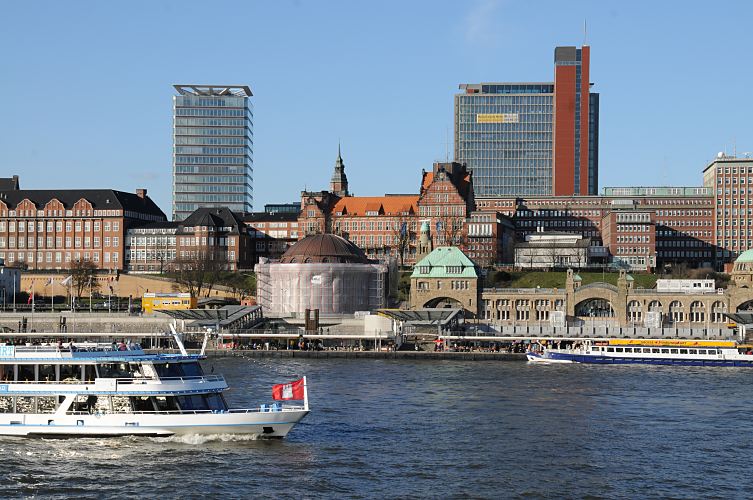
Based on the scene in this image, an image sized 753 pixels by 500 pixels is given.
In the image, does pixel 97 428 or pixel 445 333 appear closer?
pixel 97 428

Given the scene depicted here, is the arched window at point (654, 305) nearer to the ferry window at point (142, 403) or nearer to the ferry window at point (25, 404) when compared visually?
the ferry window at point (142, 403)

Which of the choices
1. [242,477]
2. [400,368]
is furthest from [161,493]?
[400,368]

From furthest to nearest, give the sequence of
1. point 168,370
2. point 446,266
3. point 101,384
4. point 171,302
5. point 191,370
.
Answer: point 446,266
point 171,302
point 191,370
point 168,370
point 101,384

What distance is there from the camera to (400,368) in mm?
109875

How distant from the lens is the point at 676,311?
15188cm

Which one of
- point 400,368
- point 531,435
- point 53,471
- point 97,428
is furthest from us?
point 400,368

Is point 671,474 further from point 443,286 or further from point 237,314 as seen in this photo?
point 443,286

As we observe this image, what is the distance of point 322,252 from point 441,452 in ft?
331

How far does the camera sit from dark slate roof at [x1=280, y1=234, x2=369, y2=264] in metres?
160

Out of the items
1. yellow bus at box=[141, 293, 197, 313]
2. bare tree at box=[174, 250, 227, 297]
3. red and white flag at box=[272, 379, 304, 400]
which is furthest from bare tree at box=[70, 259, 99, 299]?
red and white flag at box=[272, 379, 304, 400]

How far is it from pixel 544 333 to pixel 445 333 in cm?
1384

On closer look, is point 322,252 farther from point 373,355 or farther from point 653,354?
point 653,354

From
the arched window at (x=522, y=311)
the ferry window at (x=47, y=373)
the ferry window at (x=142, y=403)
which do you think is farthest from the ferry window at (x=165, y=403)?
the arched window at (x=522, y=311)

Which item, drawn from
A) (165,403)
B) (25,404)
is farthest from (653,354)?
(25,404)
